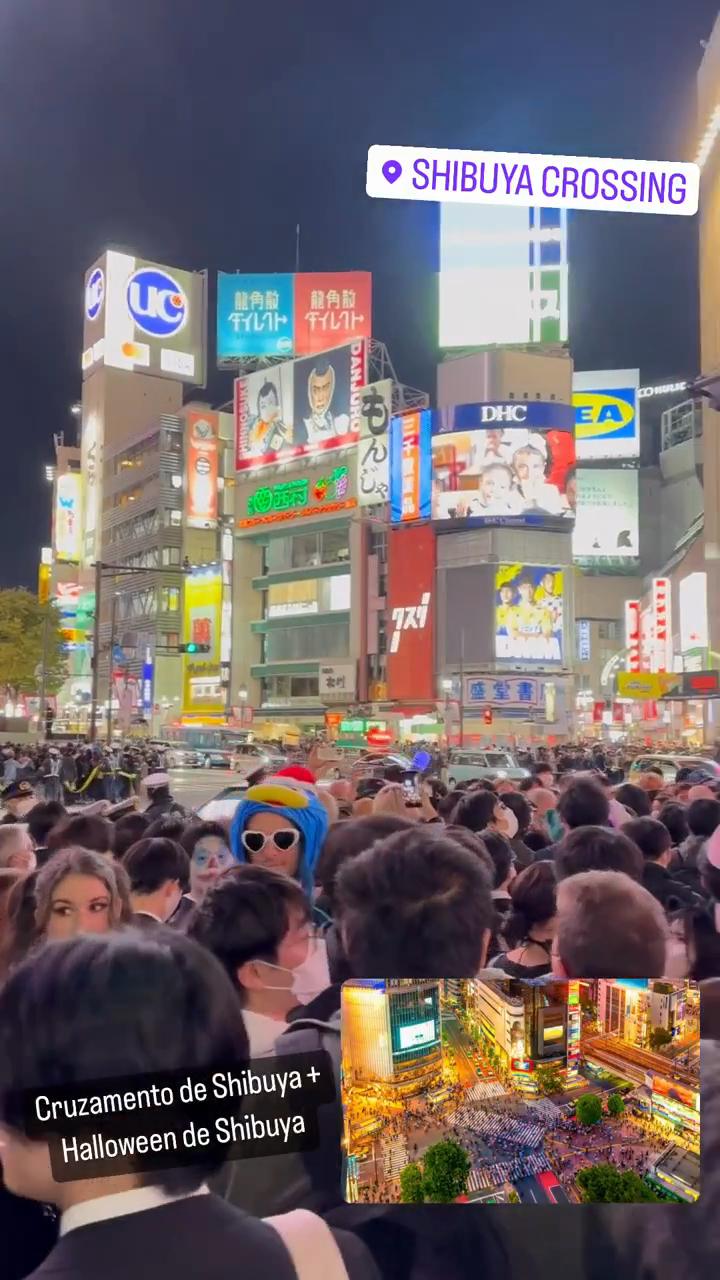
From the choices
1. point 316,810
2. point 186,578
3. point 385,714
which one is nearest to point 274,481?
point 186,578

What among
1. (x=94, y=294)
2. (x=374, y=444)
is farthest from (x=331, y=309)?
(x=94, y=294)

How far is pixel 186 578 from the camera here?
78875mm

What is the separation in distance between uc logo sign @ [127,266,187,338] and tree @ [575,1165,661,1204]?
107564 mm

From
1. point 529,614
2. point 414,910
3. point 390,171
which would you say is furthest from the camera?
point 529,614

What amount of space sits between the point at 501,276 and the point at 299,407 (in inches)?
702

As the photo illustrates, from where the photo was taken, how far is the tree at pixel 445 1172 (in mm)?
2838

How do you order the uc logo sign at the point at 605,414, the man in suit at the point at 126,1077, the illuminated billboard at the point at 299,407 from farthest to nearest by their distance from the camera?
1. the uc logo sign at the point at 605,414
2. the illuminated billboard at the point at 299,407
3. the man in suit at the point at 126,1077

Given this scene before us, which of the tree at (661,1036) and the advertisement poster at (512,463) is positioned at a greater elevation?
the advertisement poster at (512,463)

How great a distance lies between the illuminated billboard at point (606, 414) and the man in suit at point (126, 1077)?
88.6 meters

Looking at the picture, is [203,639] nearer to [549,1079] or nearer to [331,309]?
[331,309]

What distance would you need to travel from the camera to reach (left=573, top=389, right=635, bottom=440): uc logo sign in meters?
87.0

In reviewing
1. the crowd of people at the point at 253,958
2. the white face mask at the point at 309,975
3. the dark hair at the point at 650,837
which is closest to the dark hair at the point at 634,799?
the dark hair at the point at 650,837

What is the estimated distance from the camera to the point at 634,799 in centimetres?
735

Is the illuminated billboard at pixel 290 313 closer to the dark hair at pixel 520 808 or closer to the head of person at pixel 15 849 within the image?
the dark hair at pixel 520 808
